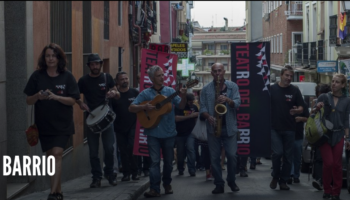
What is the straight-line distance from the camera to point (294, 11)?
48.0 meters

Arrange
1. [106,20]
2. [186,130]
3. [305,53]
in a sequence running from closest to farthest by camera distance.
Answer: [186,130] → [106,20] → [305,53]

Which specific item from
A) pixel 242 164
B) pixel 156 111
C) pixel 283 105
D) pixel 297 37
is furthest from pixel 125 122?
pixel 297 37

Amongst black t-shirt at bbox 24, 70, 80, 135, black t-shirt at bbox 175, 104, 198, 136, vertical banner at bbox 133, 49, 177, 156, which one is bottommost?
black t-shirt at bbox 175, 104, 198, 136

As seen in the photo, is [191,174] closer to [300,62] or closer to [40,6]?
[40,6]

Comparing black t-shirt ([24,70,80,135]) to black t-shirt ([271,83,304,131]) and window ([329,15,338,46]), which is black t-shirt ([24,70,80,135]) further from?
window ([329,15,338,46])

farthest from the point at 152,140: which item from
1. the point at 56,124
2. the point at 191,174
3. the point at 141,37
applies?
the point at 141,37

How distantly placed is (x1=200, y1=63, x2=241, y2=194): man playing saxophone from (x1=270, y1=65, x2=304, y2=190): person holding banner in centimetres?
87

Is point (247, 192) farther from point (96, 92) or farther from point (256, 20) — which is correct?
point (256, 20)

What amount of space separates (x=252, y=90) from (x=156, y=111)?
2.36 metres

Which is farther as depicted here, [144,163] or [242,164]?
[242,164]

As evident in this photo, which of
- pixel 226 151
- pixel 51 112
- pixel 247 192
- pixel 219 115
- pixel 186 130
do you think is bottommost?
pixel 247 192

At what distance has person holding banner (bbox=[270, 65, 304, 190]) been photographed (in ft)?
34.5

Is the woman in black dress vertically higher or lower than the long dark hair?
lower

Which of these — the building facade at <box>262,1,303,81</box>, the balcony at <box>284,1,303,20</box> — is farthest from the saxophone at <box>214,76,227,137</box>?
the balcony at <box>284,1,303,20</box>
